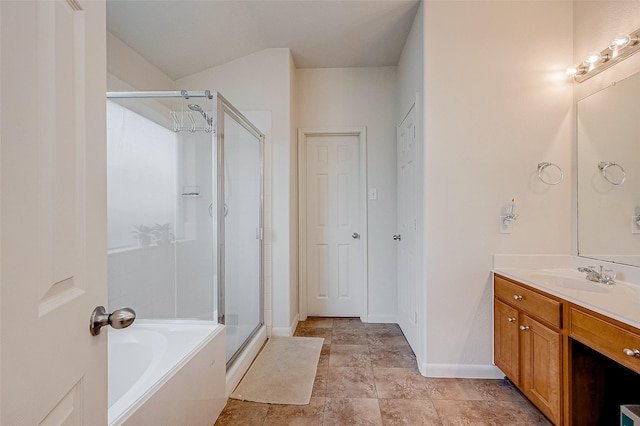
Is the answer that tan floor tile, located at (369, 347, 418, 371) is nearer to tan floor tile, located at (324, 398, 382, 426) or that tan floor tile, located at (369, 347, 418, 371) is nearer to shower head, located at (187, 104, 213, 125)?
tan floor tile, located at (324, 398, 382, 426)

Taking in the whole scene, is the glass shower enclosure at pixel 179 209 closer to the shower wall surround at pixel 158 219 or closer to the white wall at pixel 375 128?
the shower wall surround at pixel 158 219

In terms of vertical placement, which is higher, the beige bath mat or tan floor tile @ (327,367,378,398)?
the beige bath mat

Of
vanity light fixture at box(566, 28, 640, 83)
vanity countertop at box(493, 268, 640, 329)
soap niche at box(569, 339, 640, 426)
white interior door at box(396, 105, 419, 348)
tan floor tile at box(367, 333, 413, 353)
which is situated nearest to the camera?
vanity countertop at box(493, 268, 640, 329)

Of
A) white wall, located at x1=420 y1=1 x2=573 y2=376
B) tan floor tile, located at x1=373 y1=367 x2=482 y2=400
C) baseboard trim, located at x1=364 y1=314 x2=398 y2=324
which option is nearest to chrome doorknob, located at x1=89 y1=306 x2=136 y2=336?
tan floor tile, located at x1=373 y1=367 x2=482 y2=400

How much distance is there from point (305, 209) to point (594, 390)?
252 cm

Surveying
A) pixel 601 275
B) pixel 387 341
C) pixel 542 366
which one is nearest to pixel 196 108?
pixel 387 341

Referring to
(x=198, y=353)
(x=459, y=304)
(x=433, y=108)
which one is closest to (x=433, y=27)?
(x=433, y=108)

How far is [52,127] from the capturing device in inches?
22.4

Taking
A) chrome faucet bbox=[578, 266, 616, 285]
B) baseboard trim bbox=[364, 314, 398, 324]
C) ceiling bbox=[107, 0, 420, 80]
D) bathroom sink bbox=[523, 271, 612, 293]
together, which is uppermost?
ceiling bbox=[107, 0, 420, 80]

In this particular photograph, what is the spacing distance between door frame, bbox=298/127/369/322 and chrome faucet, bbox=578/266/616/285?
182 centimetres

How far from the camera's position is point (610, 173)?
189 centimetres

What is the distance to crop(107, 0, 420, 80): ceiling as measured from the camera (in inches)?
87.9

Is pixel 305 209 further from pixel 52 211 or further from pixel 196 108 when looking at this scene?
pixel 52 211

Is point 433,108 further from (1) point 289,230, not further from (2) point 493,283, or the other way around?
(1) point 289,230
